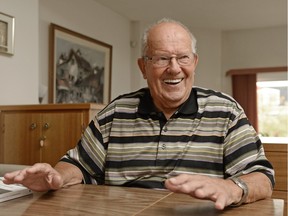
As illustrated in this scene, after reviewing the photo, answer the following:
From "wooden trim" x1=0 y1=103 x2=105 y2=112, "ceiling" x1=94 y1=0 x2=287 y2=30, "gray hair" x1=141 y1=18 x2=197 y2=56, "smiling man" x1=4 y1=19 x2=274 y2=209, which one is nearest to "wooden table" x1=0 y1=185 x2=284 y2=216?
"smiling man" x1=4 y1=19 x2=274 y2=209

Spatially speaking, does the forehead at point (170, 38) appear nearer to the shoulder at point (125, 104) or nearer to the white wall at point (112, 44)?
the shoulder at point (125, 104)

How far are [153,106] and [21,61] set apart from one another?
1691 mm

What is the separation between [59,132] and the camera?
250cm

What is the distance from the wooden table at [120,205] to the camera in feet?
2.95

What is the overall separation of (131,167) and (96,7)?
11.6ft

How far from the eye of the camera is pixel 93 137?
5.14 feet

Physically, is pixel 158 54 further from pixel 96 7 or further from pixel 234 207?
pixel 96 7

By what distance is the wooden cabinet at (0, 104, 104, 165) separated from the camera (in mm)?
2436

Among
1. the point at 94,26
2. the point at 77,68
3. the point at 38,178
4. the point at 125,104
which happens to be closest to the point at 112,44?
the point at 94,26

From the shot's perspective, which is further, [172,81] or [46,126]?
[46,126]

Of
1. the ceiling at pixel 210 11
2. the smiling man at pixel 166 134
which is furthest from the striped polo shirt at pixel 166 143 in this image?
the ceiling at pixel 210 11

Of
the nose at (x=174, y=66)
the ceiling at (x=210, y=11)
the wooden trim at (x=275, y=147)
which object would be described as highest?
the ceiling at (x=210, y=11)

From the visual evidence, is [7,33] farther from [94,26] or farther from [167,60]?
[94,26]

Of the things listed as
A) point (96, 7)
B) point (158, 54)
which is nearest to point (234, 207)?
point (158, 54)
